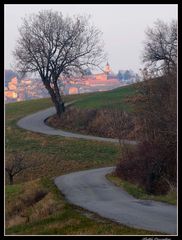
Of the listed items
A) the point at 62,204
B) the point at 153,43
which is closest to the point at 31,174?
the point at 62,204

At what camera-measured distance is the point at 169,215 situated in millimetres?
15930

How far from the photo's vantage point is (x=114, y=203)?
61.4ft

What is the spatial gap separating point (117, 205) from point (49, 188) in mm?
5729

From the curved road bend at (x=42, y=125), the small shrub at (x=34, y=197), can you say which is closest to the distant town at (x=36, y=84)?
the curved road bend at (x=42, y=125)

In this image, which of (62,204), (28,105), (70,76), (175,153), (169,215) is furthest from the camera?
(28,105)

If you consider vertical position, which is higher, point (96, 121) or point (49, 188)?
point (96, 121)

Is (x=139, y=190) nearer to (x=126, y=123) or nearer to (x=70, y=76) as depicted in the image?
(x=126, y=123)

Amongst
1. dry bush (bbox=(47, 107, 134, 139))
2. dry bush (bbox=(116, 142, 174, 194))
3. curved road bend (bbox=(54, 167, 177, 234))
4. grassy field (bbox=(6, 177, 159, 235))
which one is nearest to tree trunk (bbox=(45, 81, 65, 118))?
dry bush (bbox=(47, 107, 134, 139))

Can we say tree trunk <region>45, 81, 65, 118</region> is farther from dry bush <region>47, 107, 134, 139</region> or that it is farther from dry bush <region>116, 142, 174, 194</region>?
dry bush <region>116, 142, 174, 194</region>

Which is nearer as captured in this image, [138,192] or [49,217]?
[49,217]

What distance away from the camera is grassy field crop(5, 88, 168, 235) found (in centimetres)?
1524

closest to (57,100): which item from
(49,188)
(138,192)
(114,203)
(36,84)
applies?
(36,84)

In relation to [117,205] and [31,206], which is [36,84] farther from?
[117,205]

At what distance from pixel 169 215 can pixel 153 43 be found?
51448mm
